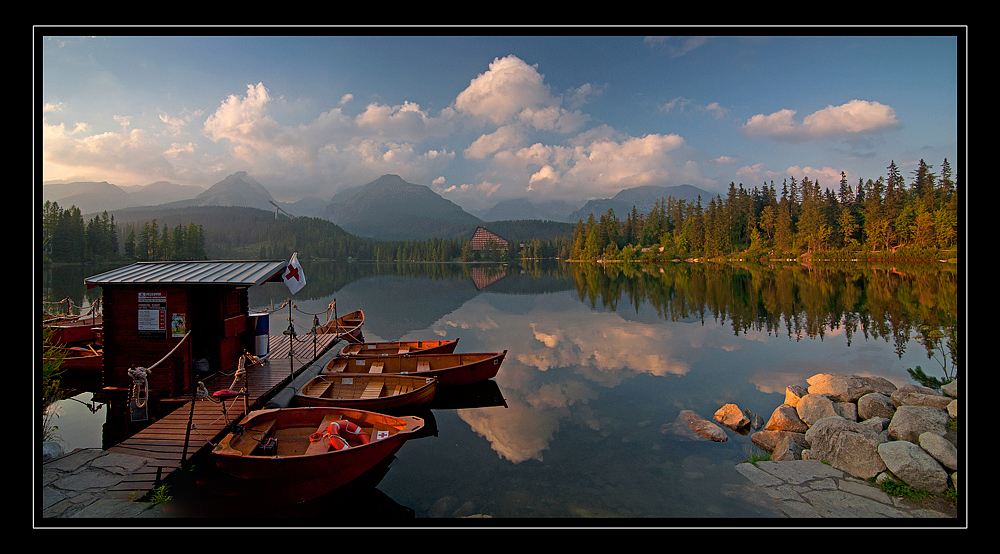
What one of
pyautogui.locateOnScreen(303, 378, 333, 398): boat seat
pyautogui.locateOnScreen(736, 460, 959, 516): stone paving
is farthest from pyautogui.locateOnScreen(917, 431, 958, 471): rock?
pyautogui.locateOnScreen(303, 378, 333, 398): boat seat

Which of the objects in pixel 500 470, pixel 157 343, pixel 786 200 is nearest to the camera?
pixel 500 470

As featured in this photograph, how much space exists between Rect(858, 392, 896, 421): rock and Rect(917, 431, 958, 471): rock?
2606 millimetres

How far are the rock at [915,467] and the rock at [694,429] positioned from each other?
3743mm

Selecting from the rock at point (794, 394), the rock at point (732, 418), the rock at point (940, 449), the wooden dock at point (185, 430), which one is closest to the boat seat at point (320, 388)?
→ the wooden dock at point (185, 430)

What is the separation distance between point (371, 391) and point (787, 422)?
480 inches

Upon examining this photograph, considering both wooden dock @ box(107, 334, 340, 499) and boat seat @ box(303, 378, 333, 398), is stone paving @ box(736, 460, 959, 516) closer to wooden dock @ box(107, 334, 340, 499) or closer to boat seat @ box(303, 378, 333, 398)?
wooden dock @ box(107, 334, 340, 499)

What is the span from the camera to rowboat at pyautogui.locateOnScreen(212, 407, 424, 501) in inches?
293

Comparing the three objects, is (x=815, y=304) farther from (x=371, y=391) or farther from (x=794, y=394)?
(x=371, y=391)

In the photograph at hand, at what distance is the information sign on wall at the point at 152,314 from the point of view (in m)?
10.7

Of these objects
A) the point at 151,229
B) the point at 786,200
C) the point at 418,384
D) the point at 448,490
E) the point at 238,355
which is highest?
the point at 786,200
